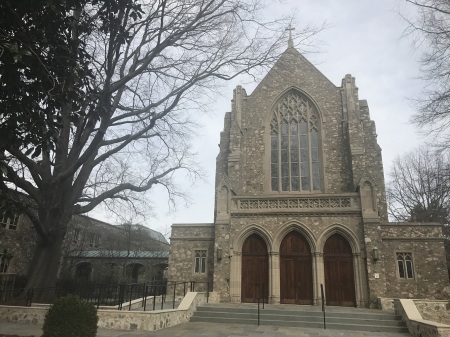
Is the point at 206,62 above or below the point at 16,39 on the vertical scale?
above

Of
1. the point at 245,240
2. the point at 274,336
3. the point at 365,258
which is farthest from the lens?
the point at 245,240

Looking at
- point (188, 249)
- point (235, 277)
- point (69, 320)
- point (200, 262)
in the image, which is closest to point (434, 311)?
point (235, 277)

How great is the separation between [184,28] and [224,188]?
8.15m

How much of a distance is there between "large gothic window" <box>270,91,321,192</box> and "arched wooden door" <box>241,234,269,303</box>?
3.92 m

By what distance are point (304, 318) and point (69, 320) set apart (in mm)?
7786

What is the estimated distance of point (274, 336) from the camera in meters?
9.49

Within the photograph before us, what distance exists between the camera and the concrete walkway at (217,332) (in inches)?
366

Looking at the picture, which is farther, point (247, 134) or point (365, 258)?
point (247, 134)

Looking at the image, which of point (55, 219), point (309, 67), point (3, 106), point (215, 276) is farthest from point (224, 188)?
point (3, 106)

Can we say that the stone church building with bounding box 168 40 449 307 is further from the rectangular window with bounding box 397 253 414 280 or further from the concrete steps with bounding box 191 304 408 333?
the concrete steps with bounding box 191 304 408 333

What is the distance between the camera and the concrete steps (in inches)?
449

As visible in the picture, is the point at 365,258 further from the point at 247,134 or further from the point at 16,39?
the point at 16,39

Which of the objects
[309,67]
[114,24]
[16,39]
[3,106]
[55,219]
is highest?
[309,67]

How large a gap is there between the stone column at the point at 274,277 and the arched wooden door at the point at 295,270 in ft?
0.72
